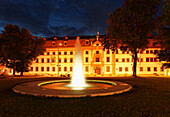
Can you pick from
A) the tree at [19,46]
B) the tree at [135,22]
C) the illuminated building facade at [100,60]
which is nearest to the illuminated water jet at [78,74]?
the tree at [135,22]

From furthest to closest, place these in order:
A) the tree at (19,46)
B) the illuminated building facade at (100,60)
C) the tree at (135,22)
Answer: the illuminated building facade at (100,60) < the tree at (19,46) < the tree at (135,22)

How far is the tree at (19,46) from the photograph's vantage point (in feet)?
91.9

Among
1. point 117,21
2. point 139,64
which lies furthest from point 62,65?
point 117,21

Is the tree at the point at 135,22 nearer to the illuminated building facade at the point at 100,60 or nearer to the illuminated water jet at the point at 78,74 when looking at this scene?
the illuminated water jet at the point at 78,74

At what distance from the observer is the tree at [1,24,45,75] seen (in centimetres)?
2802

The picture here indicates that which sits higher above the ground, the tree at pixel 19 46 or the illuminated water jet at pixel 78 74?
the tree at pixel 19 46

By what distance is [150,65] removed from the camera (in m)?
46.9

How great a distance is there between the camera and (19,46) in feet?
92.8

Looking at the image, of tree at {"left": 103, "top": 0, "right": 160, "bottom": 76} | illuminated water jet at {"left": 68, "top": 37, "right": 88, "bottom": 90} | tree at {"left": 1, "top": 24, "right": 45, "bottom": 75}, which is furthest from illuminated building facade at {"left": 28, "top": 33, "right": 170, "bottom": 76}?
illuminated water jet at {"left": 68, "top": 37, "right": 88, "bottom": 90}

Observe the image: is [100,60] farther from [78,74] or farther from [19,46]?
[78,74]

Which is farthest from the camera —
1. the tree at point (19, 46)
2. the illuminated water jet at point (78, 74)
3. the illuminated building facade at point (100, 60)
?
the illuminated building facade at point (100, 60)

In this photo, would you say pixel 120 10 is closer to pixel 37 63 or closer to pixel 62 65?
pixel 62 65

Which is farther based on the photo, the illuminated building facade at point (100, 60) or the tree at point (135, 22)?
the illuminated building facade at point (100, 60)

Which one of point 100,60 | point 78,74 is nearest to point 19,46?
point 78,74
